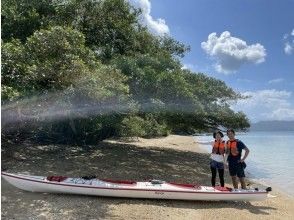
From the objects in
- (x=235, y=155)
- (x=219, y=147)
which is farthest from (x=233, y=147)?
(x=219, y=147)

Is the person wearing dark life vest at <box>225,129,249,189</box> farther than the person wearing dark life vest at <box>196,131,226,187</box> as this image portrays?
No

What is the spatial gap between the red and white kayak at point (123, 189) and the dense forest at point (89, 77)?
6.97 ft

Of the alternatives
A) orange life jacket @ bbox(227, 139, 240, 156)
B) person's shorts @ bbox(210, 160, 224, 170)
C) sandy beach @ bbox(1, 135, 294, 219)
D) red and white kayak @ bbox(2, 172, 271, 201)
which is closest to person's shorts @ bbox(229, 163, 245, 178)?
person's shorts @ bbox(210, 160, 224, 170)

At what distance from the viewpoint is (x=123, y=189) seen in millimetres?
9703

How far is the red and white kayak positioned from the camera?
9727 mm

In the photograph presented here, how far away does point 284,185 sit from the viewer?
57.2ft

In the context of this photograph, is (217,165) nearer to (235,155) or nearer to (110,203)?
(235,155)

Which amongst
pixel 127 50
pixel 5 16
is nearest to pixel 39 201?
pixel 5 16

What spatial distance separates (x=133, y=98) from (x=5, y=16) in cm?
622

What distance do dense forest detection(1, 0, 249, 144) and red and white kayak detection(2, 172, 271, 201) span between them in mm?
2124

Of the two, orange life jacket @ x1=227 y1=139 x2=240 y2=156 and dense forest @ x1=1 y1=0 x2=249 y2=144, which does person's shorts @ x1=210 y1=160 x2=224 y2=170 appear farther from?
dense forest @ x1=1 y1=0 x2=249 y2=144

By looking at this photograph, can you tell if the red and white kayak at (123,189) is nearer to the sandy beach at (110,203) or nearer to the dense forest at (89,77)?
the sandy beach at (110,203)

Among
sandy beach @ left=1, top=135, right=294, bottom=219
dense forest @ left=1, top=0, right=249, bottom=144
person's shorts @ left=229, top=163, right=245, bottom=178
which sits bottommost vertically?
sandy beach @ left=1, top=135, right=294, bottom=219

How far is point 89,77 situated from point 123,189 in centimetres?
309
